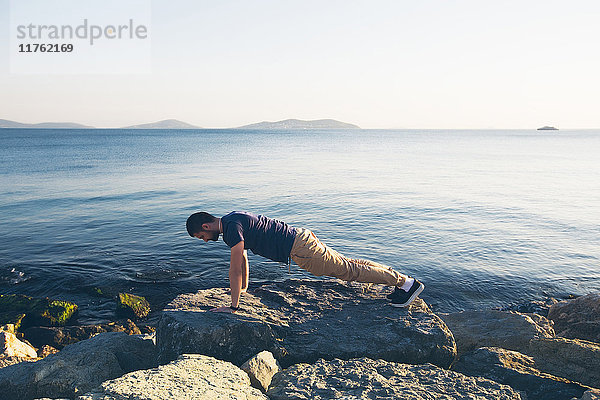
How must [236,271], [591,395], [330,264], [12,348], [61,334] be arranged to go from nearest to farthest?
1. [591,395]
2. [236,271]
3. [330,264]
4. [12,348]
5. [61,334]

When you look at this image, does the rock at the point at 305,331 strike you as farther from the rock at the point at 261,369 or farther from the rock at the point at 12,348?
the rock at the point at 12,348

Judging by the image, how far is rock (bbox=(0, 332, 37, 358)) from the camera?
731 cm

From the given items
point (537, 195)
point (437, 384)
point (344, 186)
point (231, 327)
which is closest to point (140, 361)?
point (231, 327)

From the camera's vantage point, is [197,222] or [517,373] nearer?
[517,373]

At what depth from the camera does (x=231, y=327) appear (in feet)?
20.2

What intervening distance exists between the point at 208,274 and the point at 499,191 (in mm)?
25989

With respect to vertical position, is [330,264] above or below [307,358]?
above

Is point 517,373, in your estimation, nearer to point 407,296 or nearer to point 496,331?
point 407,296

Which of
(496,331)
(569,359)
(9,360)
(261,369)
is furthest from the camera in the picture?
(496,331)

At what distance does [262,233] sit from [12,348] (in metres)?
5.06

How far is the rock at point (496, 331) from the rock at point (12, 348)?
25.8 ft

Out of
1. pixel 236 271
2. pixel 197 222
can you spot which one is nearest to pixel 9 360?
pixel 197 222

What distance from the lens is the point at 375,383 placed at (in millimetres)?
5117

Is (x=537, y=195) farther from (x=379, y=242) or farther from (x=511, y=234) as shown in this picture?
(x=379, y=242)
